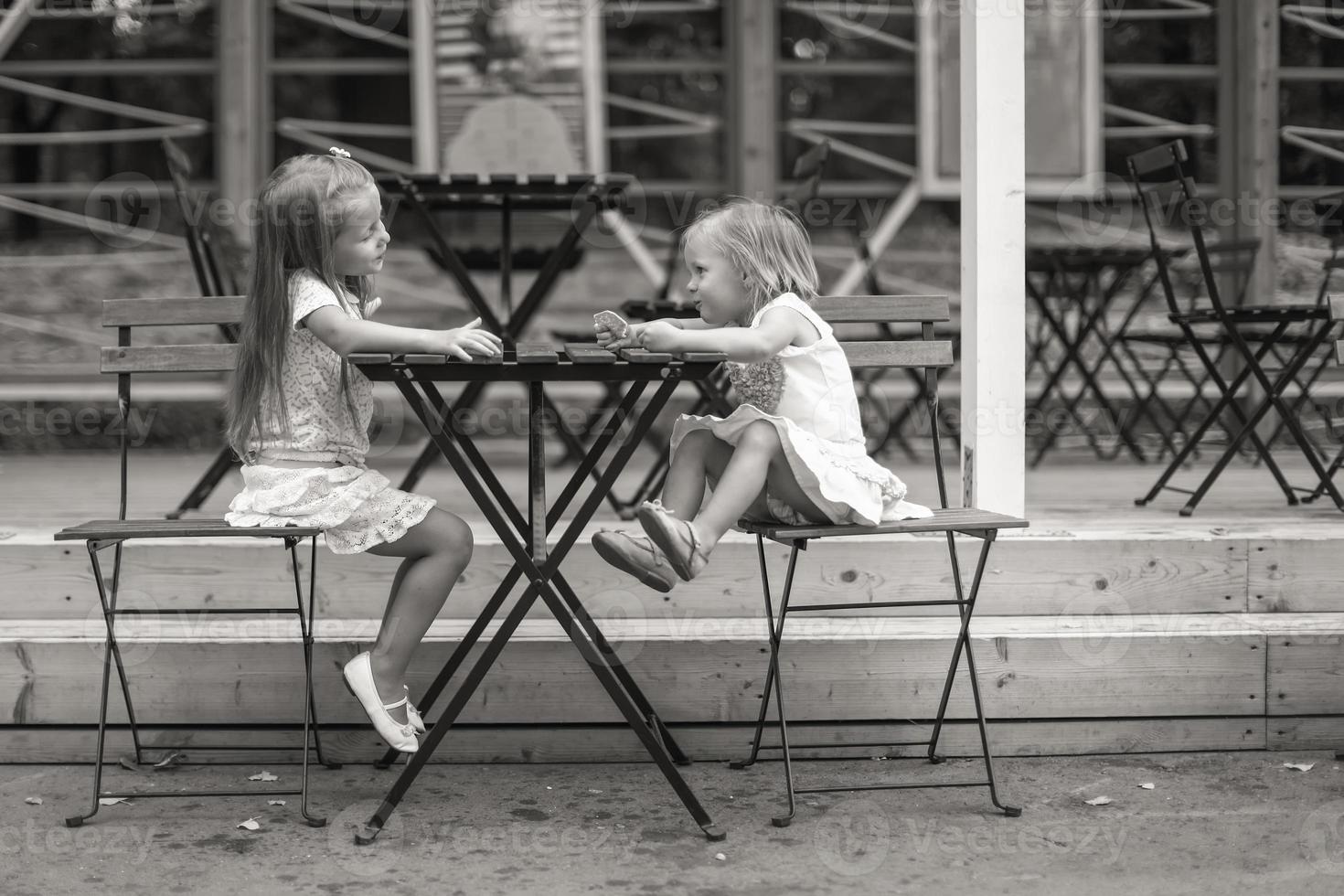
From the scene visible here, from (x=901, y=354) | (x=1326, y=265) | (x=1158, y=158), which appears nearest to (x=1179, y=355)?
(x=1326, y=265)

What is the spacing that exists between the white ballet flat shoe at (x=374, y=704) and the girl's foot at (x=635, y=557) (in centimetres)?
50

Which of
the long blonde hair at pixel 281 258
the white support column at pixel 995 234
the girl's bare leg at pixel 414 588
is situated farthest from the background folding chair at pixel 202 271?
the white support column at pixel 995 234

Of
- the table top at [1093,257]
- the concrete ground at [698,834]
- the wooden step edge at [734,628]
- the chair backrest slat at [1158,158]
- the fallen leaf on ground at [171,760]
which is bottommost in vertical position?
the concrete ground at [698,834]

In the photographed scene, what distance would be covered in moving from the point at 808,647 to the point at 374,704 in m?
0.95

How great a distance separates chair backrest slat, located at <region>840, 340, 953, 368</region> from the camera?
3.05 metres

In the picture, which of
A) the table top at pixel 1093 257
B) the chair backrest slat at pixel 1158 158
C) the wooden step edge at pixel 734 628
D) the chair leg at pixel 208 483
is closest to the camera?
the wooden step edge at pixel 734 628

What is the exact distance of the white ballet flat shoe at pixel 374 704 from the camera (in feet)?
8.34

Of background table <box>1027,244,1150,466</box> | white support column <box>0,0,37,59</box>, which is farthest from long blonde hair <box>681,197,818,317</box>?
white support column <box>0,0,37,59</box>

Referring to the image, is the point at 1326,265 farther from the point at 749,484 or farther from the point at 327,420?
the point at 327,420

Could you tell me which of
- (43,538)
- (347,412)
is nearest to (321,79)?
Answer: (43,538)

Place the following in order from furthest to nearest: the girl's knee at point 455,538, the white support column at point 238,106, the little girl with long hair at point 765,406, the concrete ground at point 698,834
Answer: the white support column at point 238,106 < the girl's knee at point 455,538 < the little girl with long hair at point 765,406 < the concrete ground at point 698,834

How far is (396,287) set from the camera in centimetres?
607

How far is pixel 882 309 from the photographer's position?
3.12 metres

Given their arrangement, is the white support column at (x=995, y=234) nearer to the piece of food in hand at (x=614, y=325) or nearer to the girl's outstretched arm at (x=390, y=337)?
the piece of food in hand at (x=614, y=325)
